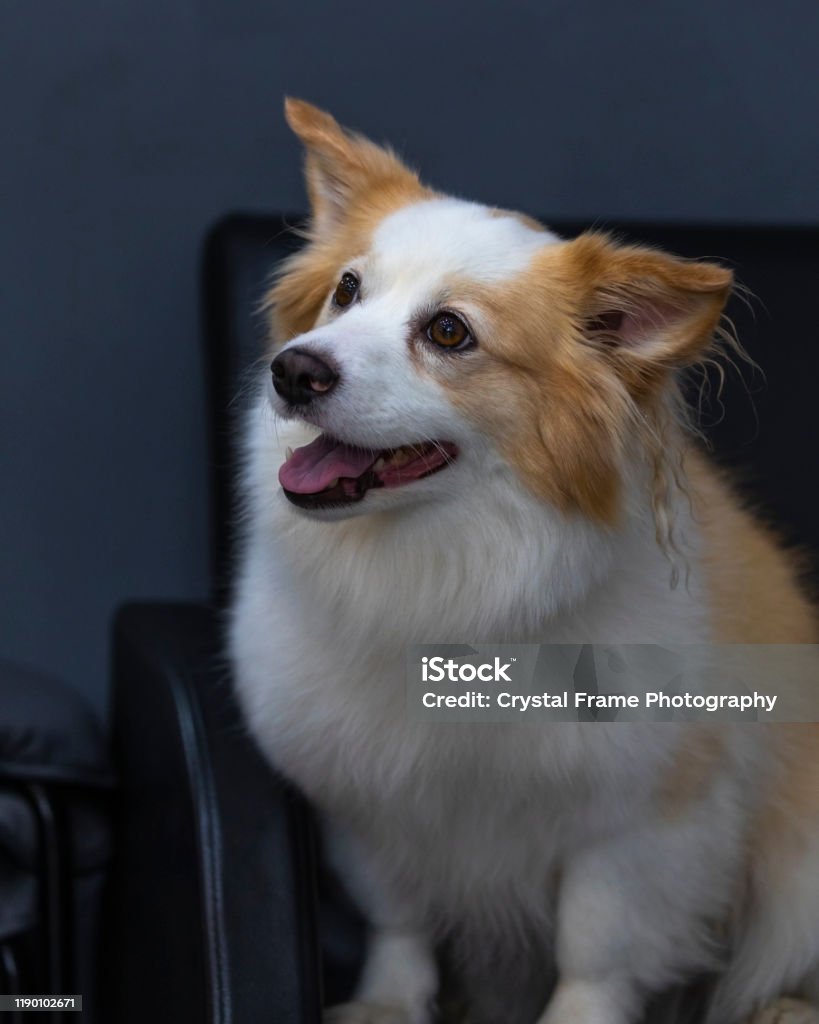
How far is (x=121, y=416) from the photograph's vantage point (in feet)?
6.45

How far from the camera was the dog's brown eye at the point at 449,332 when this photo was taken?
1.13 m

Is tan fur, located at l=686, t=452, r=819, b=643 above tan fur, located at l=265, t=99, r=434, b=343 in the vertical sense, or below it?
below

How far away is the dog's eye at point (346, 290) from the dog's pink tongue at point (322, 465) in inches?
6.3

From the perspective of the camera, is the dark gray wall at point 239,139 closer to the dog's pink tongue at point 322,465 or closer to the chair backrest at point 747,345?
the chair backrest at point 747,345

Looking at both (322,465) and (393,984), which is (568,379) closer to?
(322,465)

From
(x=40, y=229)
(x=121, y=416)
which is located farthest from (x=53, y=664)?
(x=40, y=229)

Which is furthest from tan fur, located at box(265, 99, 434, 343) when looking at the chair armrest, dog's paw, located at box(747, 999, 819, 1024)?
dog's paw, located at box(747, 999, 819, 1024)

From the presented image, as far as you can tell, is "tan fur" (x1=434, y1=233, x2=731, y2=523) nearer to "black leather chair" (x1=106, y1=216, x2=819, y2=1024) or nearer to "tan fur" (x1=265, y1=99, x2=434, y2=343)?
"tan fur" (x1=265, y1=99, x2=434, y2=343)

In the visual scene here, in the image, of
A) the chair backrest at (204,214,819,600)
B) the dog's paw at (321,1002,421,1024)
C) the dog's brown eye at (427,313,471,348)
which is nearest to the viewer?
the dog's brown eye at (427,313,471,348)

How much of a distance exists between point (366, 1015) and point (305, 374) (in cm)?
67

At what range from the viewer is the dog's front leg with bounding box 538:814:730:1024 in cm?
121

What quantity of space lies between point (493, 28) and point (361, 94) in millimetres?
224

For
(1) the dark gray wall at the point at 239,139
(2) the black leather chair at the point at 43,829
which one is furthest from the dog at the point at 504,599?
(1) the dark gray wall at the point at 239,139

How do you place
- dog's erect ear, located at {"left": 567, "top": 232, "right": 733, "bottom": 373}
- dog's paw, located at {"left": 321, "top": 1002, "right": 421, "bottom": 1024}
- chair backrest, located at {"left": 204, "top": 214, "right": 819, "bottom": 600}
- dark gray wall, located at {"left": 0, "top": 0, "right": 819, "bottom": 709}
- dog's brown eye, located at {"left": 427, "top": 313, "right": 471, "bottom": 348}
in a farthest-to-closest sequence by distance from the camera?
dark gray wall, located at {"left": 0, "top": 0, "right": 819, "bottom": 709}, chair backrest, located at {"left": 204, "top": 214, "right": 819, "bottom": 600}, dog's paw, located at {"left": 321, "top": 1002, "right": 421, "bottom": 1024}, dog's brown eye, located at {"left": 427, "top": 313, "right": 471, "bottom": 348}, dog's erect ear, located at {"left": 567, "top": 232, "right": 733, "bottom": 373}
